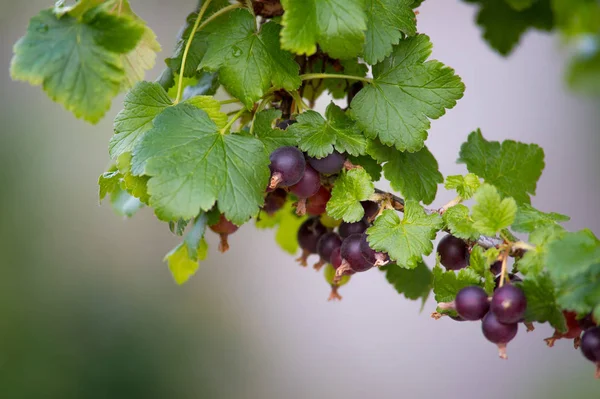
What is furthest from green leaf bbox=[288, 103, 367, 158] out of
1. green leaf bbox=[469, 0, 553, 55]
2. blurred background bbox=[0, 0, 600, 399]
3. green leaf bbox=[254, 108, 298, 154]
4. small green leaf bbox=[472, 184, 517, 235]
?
blurred background bbox=[0, 0, 600, 399]

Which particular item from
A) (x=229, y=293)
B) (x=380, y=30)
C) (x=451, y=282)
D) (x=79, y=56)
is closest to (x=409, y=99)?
(x=380, y=30)

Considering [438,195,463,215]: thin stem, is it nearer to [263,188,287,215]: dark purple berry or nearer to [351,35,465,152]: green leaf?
[351,35,465,152]: green leaf

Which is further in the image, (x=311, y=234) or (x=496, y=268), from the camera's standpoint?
(x=311, y=234)

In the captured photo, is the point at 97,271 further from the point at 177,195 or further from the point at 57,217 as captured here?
the point at 177,195

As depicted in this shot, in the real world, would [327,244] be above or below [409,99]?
below

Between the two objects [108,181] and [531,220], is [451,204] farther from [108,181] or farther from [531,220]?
[108,181]
